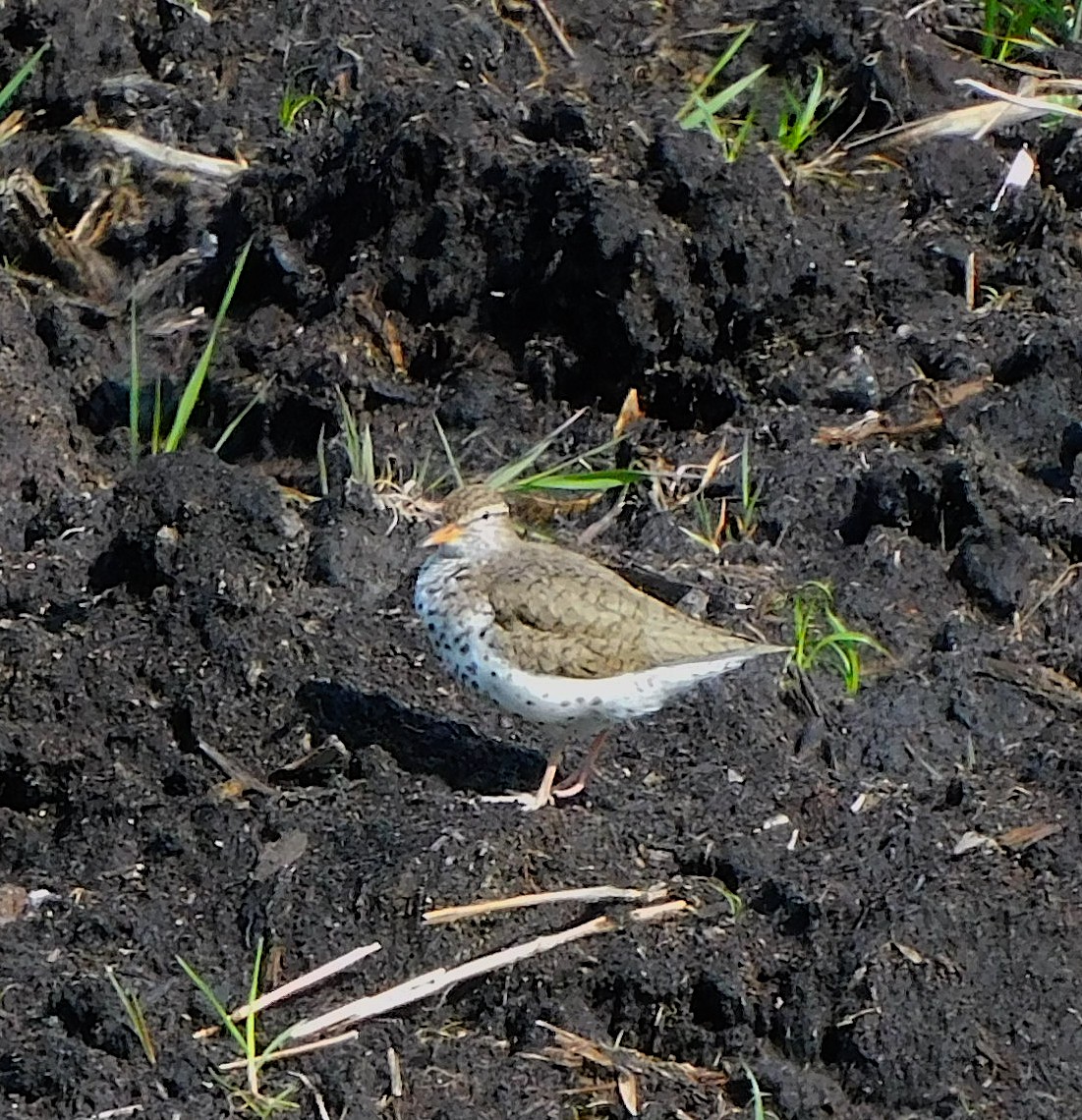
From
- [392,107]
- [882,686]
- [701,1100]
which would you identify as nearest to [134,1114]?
[701,1100]

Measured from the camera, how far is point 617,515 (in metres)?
6.30

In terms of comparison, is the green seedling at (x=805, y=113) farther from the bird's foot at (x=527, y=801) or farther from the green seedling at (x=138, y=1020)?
the green seedling at (x=138, y=1020)

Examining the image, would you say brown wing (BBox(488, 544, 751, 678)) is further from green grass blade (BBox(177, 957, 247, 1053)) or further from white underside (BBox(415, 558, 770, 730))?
green grass blade (BBox(177, 957, 247, 1053))

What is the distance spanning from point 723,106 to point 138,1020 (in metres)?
4.38

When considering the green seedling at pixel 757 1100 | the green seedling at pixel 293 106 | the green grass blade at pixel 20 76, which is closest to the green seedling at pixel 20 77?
the green grass blade at pixel 20 76

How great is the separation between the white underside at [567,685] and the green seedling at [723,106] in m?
2.48

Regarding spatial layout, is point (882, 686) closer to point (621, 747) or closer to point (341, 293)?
point (621, 747)

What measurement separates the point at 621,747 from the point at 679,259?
186 centimetres

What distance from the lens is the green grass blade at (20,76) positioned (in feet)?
23.6

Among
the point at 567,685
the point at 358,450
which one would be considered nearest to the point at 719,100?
the point at 358,450

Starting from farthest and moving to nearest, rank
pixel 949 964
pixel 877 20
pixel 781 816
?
pixel 877 20 → pixel 781 816 → pixel 949 964

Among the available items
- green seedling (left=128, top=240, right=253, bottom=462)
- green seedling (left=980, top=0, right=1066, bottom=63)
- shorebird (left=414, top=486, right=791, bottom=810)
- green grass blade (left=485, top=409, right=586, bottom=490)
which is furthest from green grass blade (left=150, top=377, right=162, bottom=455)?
green seedling (left=980, top=0, right=1066, bottom=63)

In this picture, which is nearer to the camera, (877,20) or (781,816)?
(781,816)

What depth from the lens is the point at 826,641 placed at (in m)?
5.67
